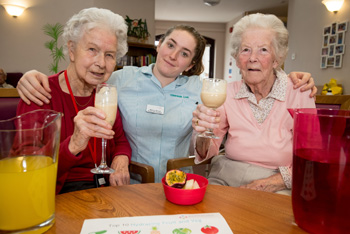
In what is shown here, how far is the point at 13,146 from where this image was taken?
2.35 ft

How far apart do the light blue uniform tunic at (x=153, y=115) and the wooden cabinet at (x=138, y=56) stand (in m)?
Result: 4.67

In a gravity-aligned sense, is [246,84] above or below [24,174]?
above

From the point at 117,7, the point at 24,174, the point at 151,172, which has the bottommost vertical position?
the point at 151,172

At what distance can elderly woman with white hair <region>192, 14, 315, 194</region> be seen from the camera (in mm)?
1636

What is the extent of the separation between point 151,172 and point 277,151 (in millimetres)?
763

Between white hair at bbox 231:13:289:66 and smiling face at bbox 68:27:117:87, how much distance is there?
80 cm

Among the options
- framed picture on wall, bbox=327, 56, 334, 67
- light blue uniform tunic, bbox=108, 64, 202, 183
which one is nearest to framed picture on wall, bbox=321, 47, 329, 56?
framed picture on wall, bbox=327, 56, 334, 67

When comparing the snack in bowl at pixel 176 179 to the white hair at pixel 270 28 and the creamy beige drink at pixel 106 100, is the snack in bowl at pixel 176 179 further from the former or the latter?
the white hair at pixel 270 28

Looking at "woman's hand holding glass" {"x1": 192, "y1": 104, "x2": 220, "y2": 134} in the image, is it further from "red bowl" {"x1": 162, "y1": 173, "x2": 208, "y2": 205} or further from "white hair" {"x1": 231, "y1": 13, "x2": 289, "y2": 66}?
"white hair" {"x1": 231, "y1": 13, "x2": 289, "y2": 66}

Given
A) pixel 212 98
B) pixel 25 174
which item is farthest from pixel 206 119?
pixel 25 174

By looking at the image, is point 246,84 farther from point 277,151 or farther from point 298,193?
point 298,193

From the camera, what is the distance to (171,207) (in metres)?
0.97

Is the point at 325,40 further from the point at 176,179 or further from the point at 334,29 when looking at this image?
the point at 176,179

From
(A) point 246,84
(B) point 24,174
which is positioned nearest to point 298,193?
(B) point 24,174
